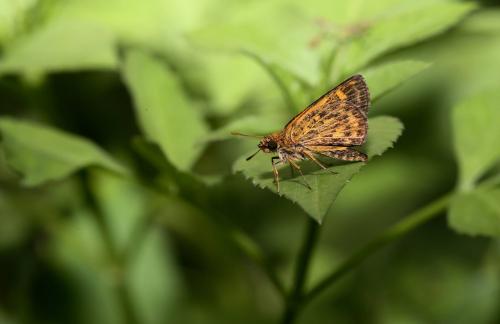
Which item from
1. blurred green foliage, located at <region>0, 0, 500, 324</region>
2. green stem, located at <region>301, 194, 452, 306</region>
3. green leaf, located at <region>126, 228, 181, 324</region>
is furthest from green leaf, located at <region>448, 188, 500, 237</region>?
green leaf, located at <region>126, 228, 181, 324</region>

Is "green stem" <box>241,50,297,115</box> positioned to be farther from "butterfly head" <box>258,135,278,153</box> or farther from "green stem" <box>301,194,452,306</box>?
"green stem" <box>301,194,452,306</box>

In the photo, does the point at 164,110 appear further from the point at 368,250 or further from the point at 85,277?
the point at 85,277

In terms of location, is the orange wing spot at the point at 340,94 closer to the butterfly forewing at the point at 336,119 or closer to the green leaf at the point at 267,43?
the butterfly forewing at the point at 336,119

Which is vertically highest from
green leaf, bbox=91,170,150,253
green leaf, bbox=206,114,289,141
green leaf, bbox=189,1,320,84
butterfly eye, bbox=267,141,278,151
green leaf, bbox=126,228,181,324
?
green leaf, bbox=189,1,320,84

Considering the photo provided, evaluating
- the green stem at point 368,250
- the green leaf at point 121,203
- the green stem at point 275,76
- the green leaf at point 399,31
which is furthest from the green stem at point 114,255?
the green leaf at point 399,31

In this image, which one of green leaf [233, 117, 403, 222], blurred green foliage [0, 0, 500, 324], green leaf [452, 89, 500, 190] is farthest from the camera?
blurred green foliage [0, 0, 500, 324]

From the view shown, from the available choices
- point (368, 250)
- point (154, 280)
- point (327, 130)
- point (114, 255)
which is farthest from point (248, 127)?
point (154, 280)
